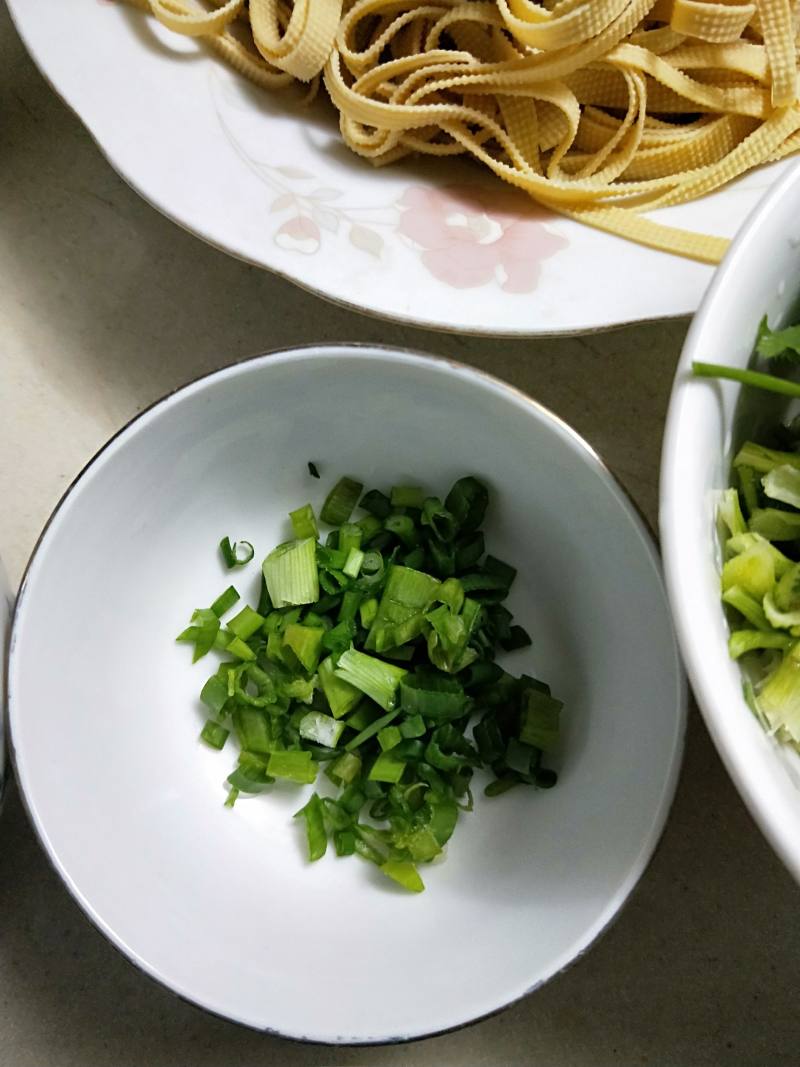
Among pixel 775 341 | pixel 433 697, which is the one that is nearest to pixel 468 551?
pixel 433 697

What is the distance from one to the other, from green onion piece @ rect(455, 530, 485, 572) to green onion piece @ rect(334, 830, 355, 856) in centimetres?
25

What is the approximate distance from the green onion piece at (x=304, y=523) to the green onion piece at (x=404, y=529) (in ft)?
0.23

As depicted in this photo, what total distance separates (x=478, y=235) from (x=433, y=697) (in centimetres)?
38

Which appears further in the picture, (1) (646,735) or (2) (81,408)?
(2) (81,408)

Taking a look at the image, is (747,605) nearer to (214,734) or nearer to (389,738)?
(389,738)

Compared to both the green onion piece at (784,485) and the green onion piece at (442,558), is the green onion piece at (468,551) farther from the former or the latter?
the green onion piece at (784,485)

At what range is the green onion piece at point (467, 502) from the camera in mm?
879

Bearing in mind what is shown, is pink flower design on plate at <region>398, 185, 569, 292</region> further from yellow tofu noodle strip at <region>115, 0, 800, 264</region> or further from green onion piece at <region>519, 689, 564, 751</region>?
green onion piece at <region>519, 689, 564, 751</region>

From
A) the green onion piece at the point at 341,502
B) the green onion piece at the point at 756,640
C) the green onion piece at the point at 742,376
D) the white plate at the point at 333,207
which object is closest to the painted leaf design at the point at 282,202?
the white plate at the point at 333,207

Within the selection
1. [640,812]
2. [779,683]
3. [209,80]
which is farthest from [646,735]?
[209,80]

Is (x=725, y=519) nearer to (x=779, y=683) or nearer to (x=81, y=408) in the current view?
(x=779, y=683)

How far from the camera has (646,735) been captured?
2.58 ft

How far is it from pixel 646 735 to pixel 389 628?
0.75 feet

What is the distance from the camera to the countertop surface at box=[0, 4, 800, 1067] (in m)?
0.88
